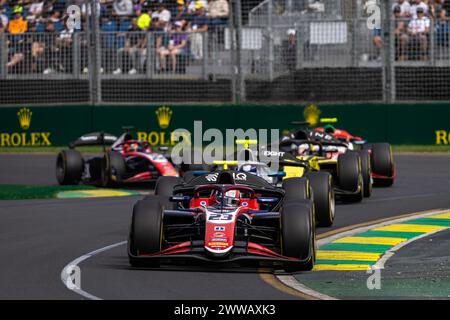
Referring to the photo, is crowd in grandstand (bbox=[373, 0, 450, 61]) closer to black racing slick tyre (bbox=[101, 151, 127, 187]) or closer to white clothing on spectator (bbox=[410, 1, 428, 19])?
white clothing on spectator (bbox=[410, 1, 428, 19])

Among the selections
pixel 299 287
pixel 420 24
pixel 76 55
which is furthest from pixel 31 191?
pixel 420 24

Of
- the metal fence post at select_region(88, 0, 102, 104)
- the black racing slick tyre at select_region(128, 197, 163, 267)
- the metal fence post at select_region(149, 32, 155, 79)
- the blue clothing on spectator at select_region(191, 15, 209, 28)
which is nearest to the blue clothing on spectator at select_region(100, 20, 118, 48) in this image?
the metal fence post at select_region(88, 0, 102, 104)

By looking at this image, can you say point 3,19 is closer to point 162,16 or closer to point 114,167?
point 162,16

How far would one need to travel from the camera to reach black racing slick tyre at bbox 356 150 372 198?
63.1 feet

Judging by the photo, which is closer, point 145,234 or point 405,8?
point 145,234

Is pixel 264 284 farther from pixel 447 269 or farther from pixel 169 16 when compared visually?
pixel 169 16

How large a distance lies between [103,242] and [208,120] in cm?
1509

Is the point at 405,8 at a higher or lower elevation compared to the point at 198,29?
higher

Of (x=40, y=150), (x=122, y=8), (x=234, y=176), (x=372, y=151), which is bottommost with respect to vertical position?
(x=40, y=150)

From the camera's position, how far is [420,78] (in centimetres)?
2819

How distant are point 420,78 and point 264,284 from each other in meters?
18.0

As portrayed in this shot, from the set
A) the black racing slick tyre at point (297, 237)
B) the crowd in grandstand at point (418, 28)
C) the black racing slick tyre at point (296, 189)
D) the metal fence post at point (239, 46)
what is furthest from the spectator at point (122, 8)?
the black racing slick tyre at point (297, 237)

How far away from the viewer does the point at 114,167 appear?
21.3 metres
